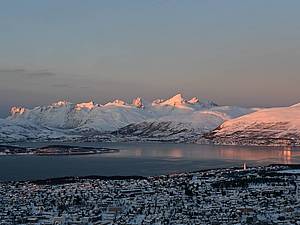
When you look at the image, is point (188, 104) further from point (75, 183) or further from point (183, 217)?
point (183, 217)

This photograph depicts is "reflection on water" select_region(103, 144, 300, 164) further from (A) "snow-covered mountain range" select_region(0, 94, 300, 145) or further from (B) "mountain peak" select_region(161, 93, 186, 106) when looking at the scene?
(B) "mountain peak" select_region(161, 93, 186, 106)

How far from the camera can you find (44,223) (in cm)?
1750

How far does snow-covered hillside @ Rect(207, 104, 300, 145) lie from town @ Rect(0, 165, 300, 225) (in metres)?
43.3

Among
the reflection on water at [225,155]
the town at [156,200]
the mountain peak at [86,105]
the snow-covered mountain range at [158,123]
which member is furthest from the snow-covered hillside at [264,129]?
the mountain peak at [86,105]

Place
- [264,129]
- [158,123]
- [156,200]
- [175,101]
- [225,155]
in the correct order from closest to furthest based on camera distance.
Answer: [156,200] < [225,155] < [264,129] < [158,123] < [175,101]

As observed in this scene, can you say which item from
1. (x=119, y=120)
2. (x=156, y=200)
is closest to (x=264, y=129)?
(x=119, y=120)

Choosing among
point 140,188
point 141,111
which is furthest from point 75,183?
point 141,111

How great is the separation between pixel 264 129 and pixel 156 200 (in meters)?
60.3

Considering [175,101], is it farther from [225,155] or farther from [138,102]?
[225,155]

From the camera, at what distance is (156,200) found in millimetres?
22000

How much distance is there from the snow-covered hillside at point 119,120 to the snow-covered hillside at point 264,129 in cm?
568

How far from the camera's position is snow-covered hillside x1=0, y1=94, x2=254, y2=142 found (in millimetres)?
96000

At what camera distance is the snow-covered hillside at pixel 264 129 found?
73.6 meters

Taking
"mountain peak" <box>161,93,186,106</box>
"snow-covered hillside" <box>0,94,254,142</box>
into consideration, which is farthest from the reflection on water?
"mountain peak" <box>161,93,186,106</box>
